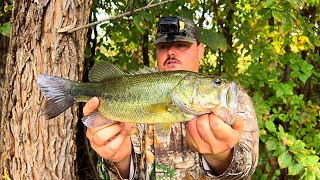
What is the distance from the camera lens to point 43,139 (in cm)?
300

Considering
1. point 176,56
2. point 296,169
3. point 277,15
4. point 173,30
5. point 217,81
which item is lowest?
point 296,169

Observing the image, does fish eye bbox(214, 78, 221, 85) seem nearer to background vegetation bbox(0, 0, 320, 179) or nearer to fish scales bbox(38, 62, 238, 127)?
fish scales bbox(38, 62, 238, 127)

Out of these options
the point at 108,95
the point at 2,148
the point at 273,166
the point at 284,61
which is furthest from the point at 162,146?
the point at 273,166

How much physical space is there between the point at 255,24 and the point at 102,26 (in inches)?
81.7

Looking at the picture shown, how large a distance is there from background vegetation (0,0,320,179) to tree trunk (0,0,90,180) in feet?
1.67

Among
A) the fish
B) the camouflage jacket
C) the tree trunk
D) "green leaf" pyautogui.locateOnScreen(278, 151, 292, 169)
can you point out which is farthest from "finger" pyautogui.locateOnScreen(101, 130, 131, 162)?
"green leaf" pyautogui.locateOnScreen(278, 151, 292, 169)

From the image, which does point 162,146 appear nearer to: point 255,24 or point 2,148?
point 2,148

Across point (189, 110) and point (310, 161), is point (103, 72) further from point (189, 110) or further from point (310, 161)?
point (310, 161)

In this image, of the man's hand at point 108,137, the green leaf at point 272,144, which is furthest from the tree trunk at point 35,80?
the green leaf at point 272,144

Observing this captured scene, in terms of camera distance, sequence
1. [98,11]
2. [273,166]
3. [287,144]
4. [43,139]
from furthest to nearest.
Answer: [273,166], [98,11], [287,144], [43,139]

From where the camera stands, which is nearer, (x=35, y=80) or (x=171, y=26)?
(x=35, y=80)

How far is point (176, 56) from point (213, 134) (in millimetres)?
1526

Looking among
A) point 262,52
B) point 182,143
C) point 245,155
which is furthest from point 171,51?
point 262,52

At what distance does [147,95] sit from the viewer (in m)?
1.83
